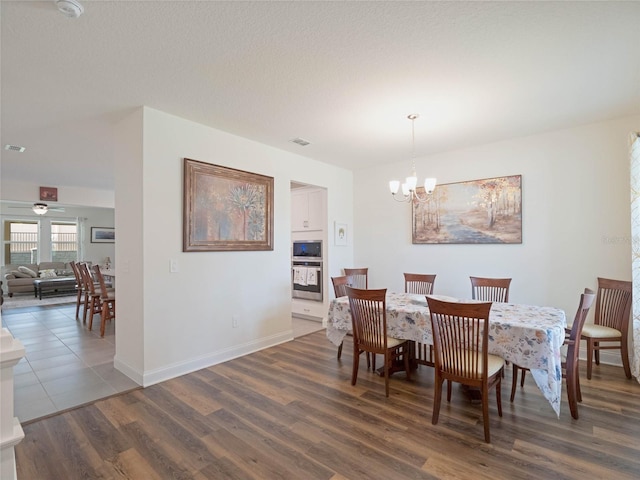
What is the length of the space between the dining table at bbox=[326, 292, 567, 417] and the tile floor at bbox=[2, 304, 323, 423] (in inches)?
86.0

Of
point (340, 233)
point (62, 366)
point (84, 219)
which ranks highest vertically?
point (84, 219)

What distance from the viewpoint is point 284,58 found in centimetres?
228

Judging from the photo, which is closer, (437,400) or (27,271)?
(437,400)

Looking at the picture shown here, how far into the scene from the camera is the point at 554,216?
382 cm

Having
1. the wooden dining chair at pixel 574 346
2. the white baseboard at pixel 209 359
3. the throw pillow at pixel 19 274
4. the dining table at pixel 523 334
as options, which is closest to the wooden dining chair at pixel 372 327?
the dining table at pixel 523 334

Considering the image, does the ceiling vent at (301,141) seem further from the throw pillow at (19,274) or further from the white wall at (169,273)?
the throw pillow at (19,274)

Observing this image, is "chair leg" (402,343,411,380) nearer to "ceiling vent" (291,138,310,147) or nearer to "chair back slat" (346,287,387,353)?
"chair back slat" (346,287,387,353)

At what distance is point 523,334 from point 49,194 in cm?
809

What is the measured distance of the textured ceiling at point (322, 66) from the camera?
1.86m

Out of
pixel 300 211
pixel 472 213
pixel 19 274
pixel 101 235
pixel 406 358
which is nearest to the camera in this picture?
pixel 406 358

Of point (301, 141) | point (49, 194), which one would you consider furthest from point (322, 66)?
point (49, 194)

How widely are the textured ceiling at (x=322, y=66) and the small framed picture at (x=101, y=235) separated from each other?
24.3 feet

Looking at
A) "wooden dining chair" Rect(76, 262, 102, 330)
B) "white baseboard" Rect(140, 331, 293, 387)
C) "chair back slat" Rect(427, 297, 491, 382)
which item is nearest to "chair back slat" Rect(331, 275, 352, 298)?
"white baseboard" Rect(140, 331, 293, 387)

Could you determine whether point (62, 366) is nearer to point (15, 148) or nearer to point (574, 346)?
point (15, 148)
